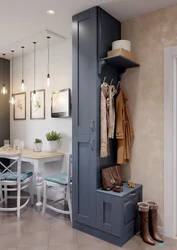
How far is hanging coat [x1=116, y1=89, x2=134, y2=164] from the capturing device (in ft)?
8.66

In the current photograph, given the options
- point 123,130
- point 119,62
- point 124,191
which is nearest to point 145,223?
point 124,191

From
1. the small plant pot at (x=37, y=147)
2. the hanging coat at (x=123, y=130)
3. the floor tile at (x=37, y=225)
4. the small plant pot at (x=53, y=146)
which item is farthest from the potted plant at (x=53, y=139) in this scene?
the hanging coat at (x=123, y=130)

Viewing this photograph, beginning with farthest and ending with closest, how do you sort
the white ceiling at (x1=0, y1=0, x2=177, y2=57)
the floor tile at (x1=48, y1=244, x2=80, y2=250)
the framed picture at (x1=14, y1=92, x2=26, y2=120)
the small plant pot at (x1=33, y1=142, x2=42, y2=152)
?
the framed picture at (x1=14, y1=92, x2=26, y2=120)
the small plant pot at (x1=33, y1=142, x2=42, y2=152)
the white ceiling at (x1=0, y1=0, x2=177, y2=57)
the floor tile at (x1=48, y1=244, x2=80, y2=250)

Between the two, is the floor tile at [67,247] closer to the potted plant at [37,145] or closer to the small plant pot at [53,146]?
the small plant pot at [53,146]

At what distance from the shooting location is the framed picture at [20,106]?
172 inches

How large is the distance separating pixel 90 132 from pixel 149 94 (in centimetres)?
86

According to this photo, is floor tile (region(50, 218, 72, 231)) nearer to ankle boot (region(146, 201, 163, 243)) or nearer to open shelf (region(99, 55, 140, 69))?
ankle boot (region(146, 201, 163, 243))

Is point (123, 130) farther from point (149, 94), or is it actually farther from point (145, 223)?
point (145, 223)

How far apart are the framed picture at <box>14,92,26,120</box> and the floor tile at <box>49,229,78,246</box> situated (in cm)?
243

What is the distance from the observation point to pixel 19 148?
3979 mm

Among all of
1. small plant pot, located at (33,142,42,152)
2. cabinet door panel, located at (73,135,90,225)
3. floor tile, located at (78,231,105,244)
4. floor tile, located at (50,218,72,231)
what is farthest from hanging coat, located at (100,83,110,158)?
small plant pot, located at (33,142,42,152)

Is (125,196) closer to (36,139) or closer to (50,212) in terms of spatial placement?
(50,212)

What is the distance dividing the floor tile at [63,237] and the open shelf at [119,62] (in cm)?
201

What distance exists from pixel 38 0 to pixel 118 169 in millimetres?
2157
